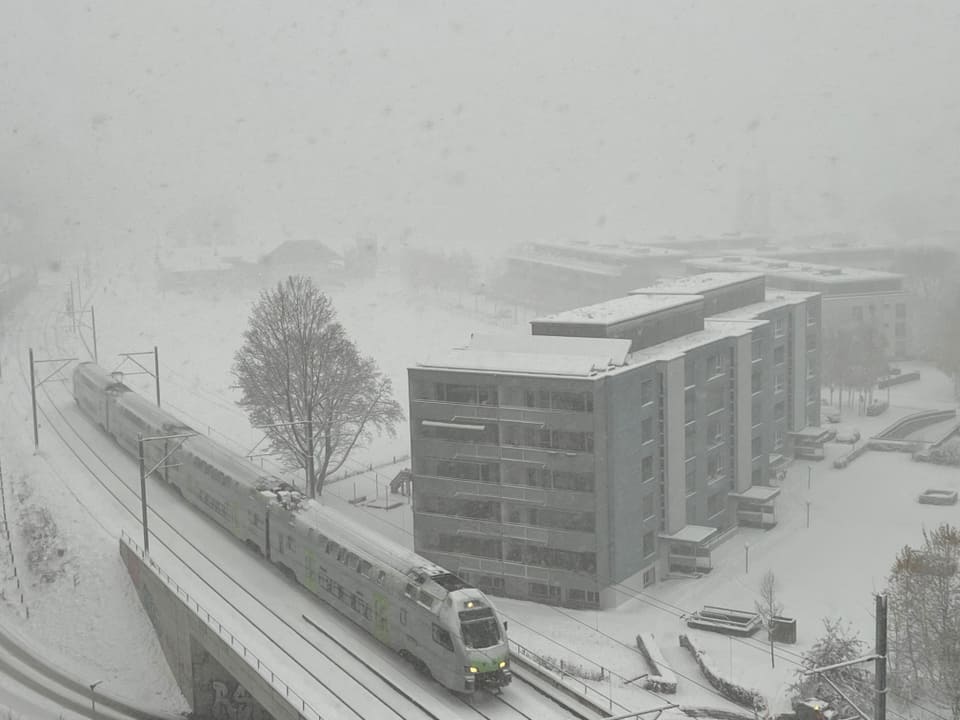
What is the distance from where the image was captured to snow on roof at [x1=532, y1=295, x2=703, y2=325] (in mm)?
47438

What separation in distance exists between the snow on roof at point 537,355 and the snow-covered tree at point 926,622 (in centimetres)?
1259

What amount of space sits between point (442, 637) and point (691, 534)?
19.2 metres

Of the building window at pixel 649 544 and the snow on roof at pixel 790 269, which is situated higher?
the snow on roof at pixel 790 269

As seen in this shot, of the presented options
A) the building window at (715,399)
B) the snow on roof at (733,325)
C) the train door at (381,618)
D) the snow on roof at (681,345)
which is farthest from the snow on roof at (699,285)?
the train door at (381,618)

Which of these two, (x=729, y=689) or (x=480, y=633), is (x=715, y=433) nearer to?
(x=729, y=689)

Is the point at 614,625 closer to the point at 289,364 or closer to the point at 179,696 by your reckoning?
the point at 179,696

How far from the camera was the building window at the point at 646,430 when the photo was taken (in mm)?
43594

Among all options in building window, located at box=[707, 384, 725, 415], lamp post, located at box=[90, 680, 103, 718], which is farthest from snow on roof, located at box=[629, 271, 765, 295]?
lamp post, located at box=[90, 680, 103, 718]

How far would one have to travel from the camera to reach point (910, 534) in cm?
4981

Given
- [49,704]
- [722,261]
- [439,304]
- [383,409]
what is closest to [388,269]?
[439,304]

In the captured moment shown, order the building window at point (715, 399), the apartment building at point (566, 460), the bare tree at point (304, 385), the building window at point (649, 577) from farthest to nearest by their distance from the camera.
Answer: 1. the bare tree at point (304, 385)
2. the building window at point (715, 399)
3. the building window at point (649, 577)
4. the apartment building at point (566, 460)

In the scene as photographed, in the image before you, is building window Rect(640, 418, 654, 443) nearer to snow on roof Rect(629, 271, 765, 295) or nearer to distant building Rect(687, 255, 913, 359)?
snow on roof Rect(629, 271, 765, 295)

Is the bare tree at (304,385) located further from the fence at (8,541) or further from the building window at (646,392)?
the building window at (646,392)

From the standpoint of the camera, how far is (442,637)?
28.6m
